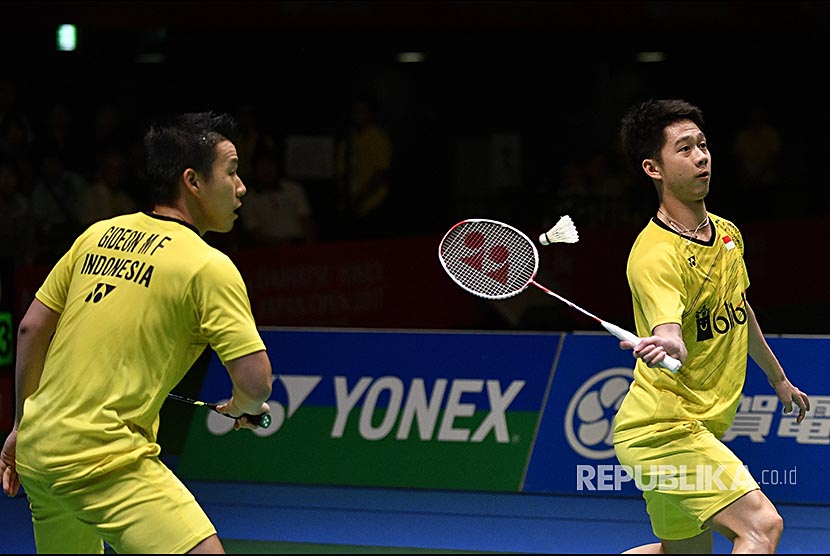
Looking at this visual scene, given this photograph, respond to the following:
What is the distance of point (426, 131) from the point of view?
1596 centimetres

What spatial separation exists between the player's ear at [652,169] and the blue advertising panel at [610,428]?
2425 millimetres

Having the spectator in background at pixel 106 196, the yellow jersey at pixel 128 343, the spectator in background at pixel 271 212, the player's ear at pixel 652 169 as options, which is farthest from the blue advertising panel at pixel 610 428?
the spectator in background at pixel 106 196

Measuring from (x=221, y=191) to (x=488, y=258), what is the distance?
4.30ft

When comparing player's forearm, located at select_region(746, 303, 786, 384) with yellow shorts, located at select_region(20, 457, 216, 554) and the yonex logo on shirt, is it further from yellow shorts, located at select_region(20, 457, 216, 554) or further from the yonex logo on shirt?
the yonex logo on shirt

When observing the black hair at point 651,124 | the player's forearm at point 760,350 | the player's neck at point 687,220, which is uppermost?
the black hair at point 651,124

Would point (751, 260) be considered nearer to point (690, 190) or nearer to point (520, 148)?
point (520, 148)

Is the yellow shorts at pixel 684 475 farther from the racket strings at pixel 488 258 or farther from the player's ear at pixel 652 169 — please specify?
the player's ear at pixel 652 169

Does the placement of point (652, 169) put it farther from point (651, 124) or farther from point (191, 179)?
point (191, 179)

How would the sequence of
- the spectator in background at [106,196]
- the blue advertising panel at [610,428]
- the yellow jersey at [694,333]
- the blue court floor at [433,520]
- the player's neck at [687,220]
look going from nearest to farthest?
the yellow jersey at [694,333] → the player's neck at [687,220] → the blue court floor at [433,520] → the blue advertising panel at [610,428] → the spectator in background at [106,196]

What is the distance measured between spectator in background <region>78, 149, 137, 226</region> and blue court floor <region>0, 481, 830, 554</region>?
321cm

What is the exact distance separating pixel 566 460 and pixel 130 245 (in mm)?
3791

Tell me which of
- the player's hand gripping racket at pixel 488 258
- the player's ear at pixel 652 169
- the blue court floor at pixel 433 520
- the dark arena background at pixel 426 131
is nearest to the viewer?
the player's ear at pixel 652 169

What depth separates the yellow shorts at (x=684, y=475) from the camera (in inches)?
162

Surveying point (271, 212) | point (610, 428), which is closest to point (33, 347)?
point (610, 428)
